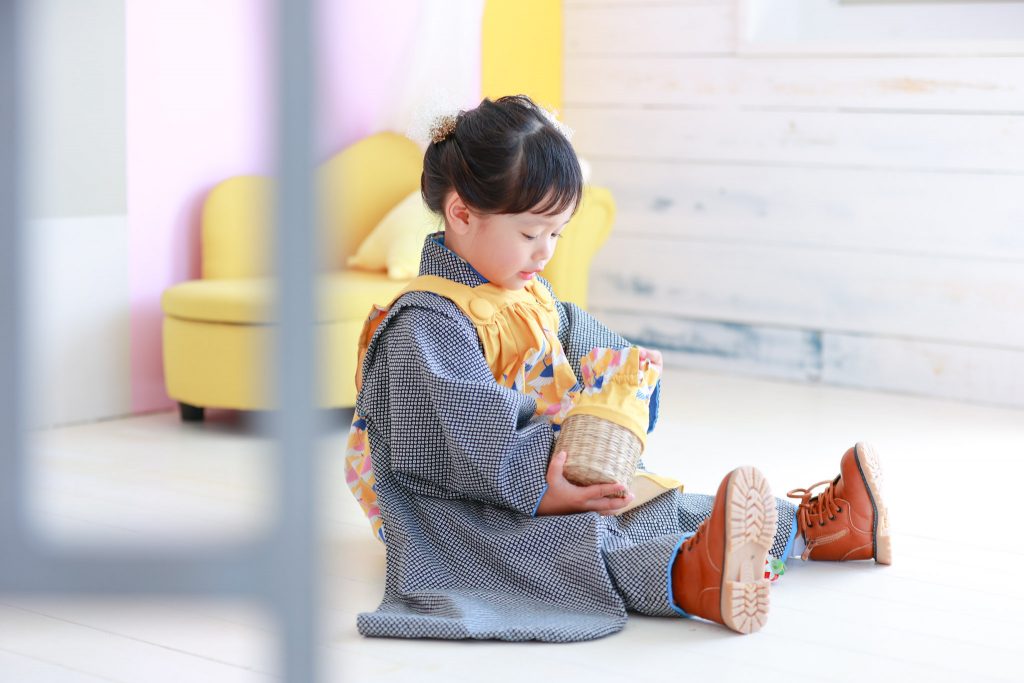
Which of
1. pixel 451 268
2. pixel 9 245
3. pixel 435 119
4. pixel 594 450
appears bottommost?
pixel 594 450

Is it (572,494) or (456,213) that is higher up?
(456,213)

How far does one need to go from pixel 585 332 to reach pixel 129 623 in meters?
0.77

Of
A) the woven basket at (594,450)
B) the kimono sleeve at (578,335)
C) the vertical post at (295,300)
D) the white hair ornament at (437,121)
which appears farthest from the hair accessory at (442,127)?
the vertical post at (295,300)

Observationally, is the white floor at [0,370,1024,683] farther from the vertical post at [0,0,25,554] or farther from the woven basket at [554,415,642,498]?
the woven basket at [554,415,642,498]

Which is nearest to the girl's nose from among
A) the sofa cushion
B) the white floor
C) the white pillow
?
the white floor

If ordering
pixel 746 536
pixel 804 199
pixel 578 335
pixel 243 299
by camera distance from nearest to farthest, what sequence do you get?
pixel 746 536, pixel 578 335, pixel 243 299, pixel 804 199

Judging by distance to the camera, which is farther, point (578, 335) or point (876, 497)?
point (578, 335)

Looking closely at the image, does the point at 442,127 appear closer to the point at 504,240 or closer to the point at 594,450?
the point at 504,240

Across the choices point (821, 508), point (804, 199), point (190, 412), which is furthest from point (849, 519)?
point (804, 199)

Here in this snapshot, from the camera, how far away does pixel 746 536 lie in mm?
1459

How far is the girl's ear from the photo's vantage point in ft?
5.70

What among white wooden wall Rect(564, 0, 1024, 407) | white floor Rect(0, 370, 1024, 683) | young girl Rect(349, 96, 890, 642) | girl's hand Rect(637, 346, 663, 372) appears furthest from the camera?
white wooden wall Rect(564, 0, 1024, 407)

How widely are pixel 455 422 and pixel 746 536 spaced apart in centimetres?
39

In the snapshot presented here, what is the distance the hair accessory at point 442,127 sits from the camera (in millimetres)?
1773
